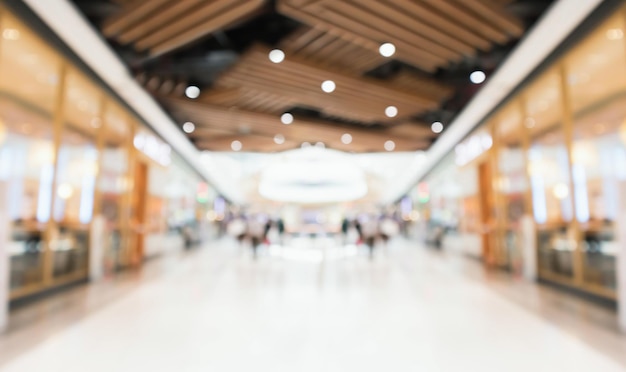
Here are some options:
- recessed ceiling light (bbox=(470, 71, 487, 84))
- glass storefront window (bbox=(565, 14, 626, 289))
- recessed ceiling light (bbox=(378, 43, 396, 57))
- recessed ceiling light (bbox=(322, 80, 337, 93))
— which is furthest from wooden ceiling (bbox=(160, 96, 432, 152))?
glass storefront window (bbox=(565, 14, 626, 289))

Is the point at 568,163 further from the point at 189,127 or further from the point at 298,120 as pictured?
the point at 189,127

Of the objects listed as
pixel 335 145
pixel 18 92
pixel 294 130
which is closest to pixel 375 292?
pixel 18 92

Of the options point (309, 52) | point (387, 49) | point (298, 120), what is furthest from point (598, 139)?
point (298, 120)

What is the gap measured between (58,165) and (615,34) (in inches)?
258

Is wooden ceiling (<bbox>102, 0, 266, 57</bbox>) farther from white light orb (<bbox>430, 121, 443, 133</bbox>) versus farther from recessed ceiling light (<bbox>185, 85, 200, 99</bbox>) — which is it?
white light orb (<bbox>430, 121, 443, 133</bbox>)

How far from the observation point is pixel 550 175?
4945mm

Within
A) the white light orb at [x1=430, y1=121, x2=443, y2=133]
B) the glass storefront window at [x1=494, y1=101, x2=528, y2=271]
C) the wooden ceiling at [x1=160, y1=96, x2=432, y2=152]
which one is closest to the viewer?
the glass storefront window at [x1=494, y1=101, x2=528, y2=271]

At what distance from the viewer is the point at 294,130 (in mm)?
9289

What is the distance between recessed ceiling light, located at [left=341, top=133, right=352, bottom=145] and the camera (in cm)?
976

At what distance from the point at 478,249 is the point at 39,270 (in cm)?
809

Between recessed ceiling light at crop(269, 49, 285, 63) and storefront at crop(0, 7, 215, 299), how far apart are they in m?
2.66

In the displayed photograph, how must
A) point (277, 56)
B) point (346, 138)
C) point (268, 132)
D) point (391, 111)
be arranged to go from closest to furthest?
point (277, 56) → point (391, 111) → point (268, 132) → point (346, 138)

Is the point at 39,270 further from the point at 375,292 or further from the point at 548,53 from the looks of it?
the point at 548,53

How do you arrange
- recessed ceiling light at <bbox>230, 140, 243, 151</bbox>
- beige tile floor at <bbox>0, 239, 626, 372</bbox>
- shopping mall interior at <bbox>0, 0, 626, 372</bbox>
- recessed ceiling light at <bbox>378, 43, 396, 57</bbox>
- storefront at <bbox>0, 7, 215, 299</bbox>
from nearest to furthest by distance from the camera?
beige tile floor at <bbox>0, 239, 626, 372</bbox> < shopping mall interior at <bbox>0, 0, 626, 372</bbox> < storefront at <bbox>0, 7, 215, 299</bbox> < recessed ceiling light at <bbox>378, 43, 396, 57</bbox> < recessed ceiling light at <bbox>230, 140, 243, 151</bbox>
